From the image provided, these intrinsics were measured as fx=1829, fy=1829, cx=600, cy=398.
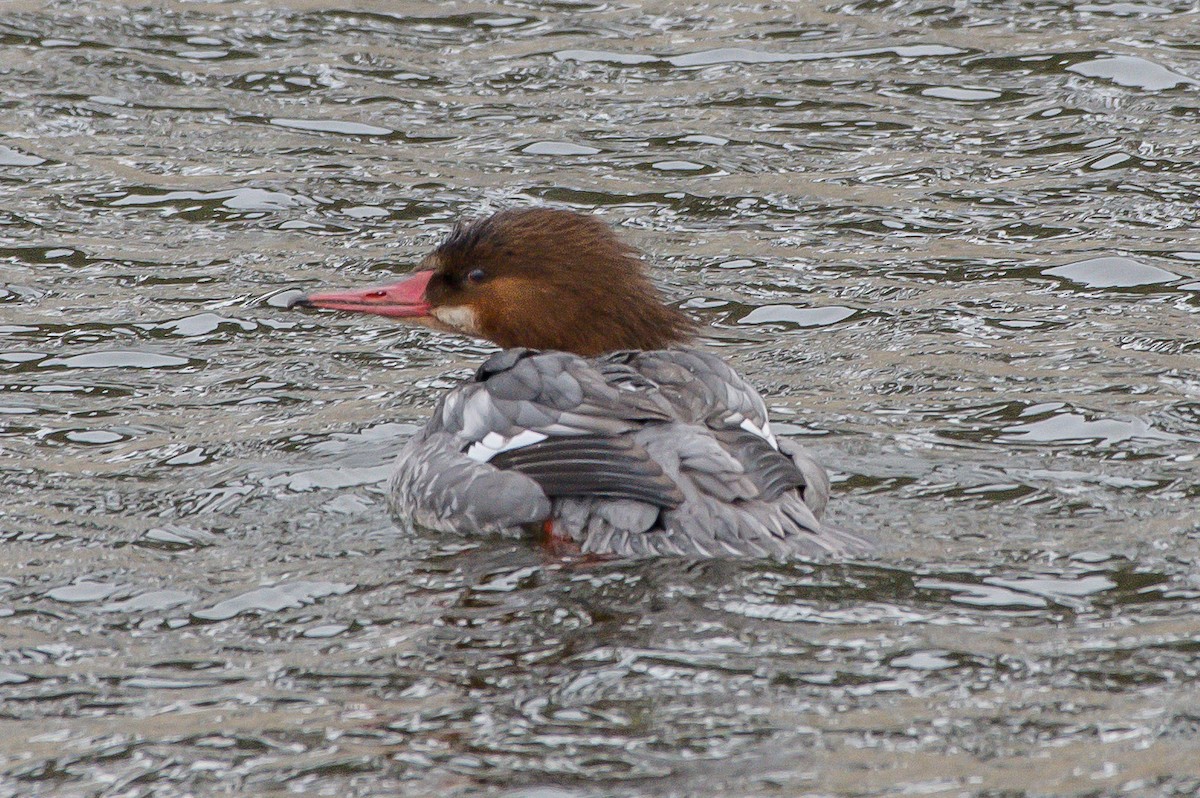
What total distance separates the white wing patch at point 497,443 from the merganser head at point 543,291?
35.7 inches

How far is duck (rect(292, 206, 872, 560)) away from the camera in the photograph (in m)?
5.90

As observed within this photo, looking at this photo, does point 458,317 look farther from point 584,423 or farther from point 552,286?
point 584,423

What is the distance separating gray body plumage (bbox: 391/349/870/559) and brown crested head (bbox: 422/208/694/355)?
0.39 m

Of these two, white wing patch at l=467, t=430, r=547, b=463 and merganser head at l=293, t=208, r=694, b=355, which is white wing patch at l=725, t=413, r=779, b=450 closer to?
white wing patch at l=467, t=430, r=547, b=463

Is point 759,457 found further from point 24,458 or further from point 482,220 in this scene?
point 24,458

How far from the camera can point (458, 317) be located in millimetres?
7340

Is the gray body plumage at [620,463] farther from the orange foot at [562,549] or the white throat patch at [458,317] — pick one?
the white throat patch at [458,317]

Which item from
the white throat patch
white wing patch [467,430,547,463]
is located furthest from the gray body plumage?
the white throat patch

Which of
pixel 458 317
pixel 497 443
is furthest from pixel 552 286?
pixel 497 443

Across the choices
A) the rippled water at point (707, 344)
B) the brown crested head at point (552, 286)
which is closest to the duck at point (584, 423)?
the brown crested head at point (552, 286)

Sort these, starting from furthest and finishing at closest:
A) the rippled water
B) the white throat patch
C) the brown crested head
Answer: the white throat patch
the brown crested head
the rippled water

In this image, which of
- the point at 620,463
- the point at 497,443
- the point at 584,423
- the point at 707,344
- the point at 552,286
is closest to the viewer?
the point at 620,463

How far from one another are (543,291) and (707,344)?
1464mm

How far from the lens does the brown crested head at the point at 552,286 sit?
7207 millimetres
